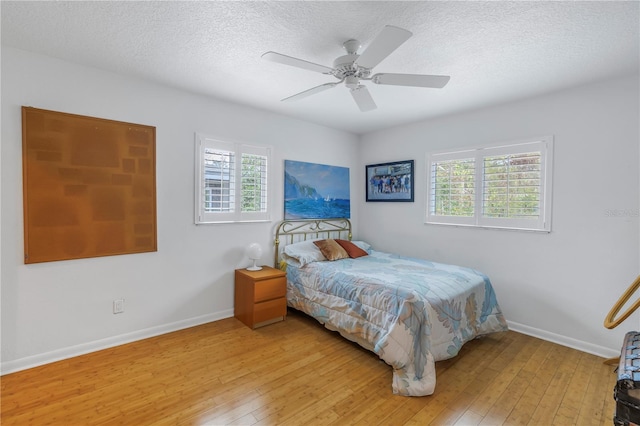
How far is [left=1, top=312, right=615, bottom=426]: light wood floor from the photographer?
73.3 inches

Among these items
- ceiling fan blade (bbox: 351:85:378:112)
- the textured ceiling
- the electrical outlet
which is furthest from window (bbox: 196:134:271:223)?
ceiling fan blade (bbox: 351:85:378:112)

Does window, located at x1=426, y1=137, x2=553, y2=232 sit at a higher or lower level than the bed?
higher

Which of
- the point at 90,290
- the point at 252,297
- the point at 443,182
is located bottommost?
the point at 252,297

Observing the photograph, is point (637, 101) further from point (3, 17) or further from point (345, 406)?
point (3, 17)

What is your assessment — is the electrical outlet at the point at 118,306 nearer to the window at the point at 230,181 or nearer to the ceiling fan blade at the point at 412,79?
the window at the point at 230,181

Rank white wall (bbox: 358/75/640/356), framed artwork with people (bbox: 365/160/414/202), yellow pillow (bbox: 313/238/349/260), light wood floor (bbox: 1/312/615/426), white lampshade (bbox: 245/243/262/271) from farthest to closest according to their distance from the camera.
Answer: framed artwork with people (bbox: 365/160/414/202) → yellow pillow (bbox: 313/238/349/260) → white lampshade (bbox: 245/243/262/271) → white wall (bbox: 358/75/640/356) → light wood floor (bbox: 1/312/615/426)

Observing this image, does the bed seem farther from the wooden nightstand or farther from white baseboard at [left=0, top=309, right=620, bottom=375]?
white baseboard at [left=0, top=309, right=620, bottom=375]

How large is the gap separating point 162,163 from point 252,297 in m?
1.70

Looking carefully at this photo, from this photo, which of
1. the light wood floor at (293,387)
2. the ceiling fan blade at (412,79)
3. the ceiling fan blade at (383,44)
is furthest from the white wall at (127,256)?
the ceiling fan blade at (383,44)

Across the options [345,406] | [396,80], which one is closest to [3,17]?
[396,80]

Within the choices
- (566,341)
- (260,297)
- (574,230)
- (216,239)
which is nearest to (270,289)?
(260,297)

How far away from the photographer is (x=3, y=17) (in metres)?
1.88

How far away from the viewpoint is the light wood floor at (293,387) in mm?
1861

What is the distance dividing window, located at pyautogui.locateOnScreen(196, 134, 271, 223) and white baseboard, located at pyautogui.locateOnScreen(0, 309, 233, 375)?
113cm
